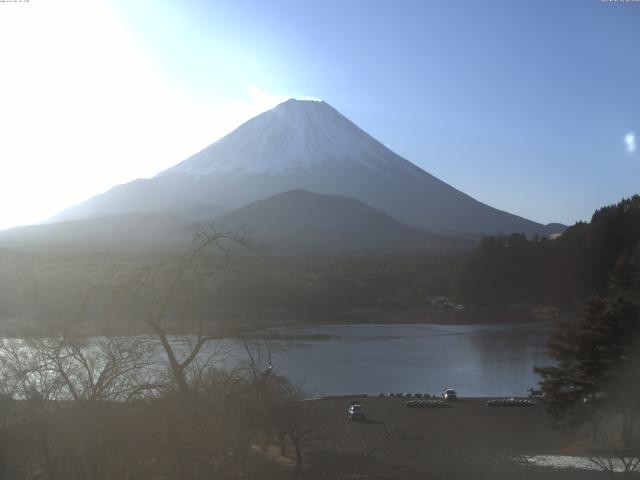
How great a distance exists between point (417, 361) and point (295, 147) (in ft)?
234

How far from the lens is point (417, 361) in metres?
23.0

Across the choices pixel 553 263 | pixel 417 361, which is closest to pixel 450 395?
pixel 417 361

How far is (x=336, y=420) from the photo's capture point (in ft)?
44.2

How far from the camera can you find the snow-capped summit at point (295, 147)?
90.2 m

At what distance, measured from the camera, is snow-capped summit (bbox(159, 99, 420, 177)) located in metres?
90.2

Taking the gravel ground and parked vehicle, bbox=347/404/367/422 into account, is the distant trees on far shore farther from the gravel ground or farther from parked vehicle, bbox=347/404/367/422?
parked vehicle, bbox=347/404/367/422

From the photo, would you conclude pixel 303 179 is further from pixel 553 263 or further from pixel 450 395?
pixel 450 395

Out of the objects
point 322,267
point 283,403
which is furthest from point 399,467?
point 322,267

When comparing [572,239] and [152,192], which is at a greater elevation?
[152,192]

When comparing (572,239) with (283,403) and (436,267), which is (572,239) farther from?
(283,403)

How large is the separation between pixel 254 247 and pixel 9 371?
1662mm

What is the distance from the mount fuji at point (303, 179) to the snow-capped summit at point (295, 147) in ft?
0.40

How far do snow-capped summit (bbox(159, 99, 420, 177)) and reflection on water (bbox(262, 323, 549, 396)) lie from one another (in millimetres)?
60613

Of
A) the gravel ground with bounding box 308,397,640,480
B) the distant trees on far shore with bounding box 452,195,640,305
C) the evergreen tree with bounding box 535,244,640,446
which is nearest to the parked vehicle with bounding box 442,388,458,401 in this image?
the gravel ground with bounding box 308,397,640,480
